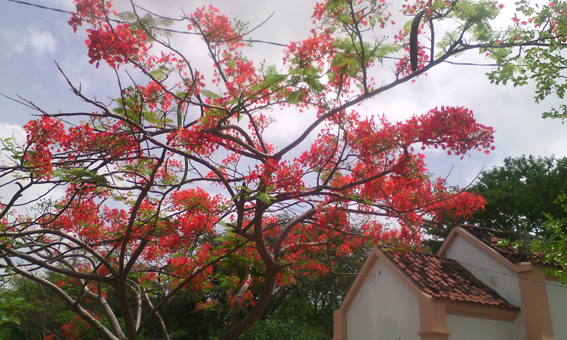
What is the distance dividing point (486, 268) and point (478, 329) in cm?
201

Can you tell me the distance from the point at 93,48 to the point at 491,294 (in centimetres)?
954

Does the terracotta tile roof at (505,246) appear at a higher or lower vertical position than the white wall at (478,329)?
higher

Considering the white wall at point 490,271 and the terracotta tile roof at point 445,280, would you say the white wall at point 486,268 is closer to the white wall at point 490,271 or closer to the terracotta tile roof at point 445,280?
the white wall at point 490,271

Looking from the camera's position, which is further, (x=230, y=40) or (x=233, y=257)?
(x=233, y=257)

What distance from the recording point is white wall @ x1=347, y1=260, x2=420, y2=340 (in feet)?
A: 27.6

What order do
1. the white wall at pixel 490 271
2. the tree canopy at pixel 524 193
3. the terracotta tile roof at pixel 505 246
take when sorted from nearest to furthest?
1. the white wall at pixel 490 271
2. the terracotta tile roof at pixel 505 246
3. the tree canopy at pixel 524 193

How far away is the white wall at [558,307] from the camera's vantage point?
337 inches

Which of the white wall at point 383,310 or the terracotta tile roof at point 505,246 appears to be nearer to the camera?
the white wall at point 383,310

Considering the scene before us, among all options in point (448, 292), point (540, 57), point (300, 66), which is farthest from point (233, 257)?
point (540, 57)

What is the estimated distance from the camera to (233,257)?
7.04 m

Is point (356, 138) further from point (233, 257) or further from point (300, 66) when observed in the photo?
point (233, 257)

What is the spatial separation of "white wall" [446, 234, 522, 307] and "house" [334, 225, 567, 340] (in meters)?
0.02

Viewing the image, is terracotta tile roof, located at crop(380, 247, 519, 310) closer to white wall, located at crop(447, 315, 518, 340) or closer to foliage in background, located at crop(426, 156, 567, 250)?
white wall, located at crop(447, 315, 518, 340)

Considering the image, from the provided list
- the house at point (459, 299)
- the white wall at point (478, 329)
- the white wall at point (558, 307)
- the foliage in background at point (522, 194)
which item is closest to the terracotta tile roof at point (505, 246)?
the house at point (459, 299)
